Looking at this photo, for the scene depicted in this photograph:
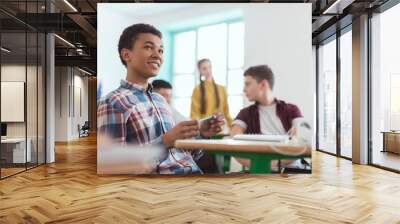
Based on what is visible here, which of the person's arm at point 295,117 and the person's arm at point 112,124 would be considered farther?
the person's arm at point 295,117

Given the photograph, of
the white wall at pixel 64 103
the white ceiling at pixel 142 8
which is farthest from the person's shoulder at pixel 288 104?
the white wall at pixel 64 103

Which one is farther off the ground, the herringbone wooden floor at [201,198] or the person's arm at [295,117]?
the person's arm at [295,117]

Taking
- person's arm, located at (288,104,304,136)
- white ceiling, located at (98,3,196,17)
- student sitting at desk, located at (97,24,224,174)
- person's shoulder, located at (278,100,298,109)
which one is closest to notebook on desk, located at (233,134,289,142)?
person's arm, located at (288,104,304,136)

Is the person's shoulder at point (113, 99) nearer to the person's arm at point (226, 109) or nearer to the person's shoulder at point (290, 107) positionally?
the person's arm at point (226, 109)

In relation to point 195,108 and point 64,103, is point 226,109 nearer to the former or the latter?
point 195,108

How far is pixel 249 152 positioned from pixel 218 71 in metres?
1.38

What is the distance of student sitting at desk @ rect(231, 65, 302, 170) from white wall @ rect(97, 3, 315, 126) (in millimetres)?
117

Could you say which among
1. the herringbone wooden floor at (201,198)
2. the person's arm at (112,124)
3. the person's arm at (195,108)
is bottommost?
the herringbone wooden floor at (201,198)

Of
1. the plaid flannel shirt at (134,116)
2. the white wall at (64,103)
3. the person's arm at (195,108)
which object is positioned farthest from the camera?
the white wall at (64,103)

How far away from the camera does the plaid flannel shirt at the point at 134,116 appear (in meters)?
5.83

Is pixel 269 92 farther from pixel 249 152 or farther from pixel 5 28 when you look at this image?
pixel 5 28

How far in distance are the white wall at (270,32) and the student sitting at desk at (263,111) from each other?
4.6 inches

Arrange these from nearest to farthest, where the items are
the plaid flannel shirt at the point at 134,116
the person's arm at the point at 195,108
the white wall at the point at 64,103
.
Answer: the plaid flannel shirt at the point at 134,116 → the person's arm at the point at 195,108 → the white wall at the point at 64,103

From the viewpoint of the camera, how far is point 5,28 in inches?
235
